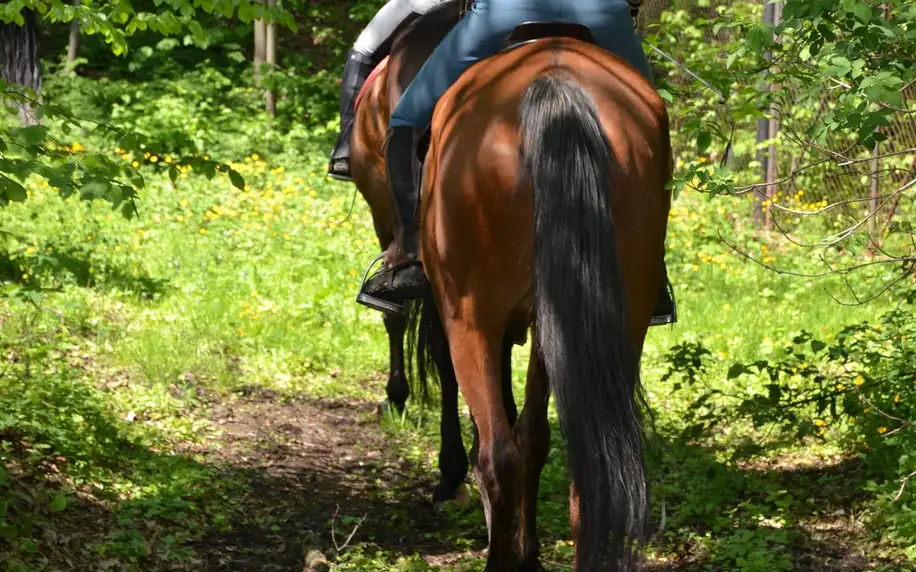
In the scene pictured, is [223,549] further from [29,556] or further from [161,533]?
[29,556]

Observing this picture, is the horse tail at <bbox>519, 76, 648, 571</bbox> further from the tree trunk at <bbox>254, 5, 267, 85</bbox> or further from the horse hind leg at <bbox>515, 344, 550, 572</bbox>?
the tree trunk at <bbox>254, 5, 267, 85</bbox>

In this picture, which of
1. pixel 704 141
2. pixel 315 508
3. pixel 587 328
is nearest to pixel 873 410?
pixel 704 141

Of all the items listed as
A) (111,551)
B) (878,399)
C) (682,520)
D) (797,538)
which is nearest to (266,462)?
(111,551)

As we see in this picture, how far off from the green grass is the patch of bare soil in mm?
107

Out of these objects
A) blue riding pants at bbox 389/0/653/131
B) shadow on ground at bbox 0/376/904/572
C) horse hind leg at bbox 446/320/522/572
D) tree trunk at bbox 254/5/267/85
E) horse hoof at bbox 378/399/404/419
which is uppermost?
blue riding pants at bbox 389/0/653/131

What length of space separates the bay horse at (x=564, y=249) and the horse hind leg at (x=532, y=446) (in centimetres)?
4

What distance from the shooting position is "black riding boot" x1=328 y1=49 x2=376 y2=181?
21.0 feet

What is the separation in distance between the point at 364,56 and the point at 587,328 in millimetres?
3556

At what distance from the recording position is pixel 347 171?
6.71 meters

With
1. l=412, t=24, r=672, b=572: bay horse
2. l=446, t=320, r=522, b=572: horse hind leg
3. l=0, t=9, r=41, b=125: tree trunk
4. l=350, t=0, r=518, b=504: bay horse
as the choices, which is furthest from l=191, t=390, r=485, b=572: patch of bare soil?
l=0, t=9, r=41, b=125: tree trunk

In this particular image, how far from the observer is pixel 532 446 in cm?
411

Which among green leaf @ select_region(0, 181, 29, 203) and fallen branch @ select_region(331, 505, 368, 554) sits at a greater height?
green leaf @ select_region(0, 181, 29, 203)

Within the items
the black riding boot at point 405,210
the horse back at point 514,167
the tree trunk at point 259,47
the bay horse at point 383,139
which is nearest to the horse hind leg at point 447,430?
the bay horse at point 383,139

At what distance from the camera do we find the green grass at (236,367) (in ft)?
15.3
